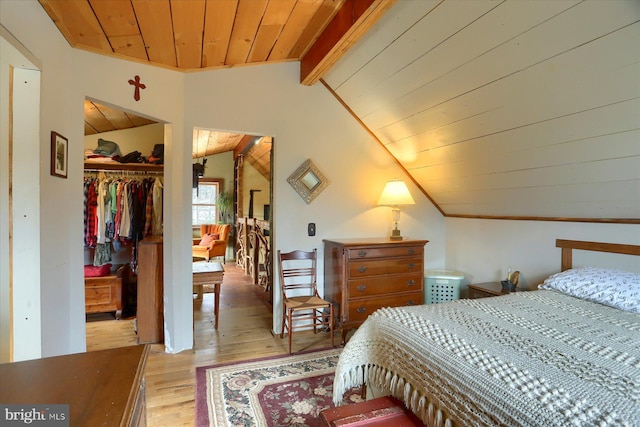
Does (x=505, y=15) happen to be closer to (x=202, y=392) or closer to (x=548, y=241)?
(x=548, y=241)

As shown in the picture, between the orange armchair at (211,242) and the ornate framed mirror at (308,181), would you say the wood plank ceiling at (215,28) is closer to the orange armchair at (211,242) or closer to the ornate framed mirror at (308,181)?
the ornate framed mirror at (308,181)

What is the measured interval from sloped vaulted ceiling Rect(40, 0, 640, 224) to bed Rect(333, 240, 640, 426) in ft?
2.65

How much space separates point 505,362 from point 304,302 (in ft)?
6.59

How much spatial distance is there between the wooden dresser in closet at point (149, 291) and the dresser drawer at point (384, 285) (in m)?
1.81

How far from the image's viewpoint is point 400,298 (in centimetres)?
310

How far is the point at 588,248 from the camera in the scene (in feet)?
8.12

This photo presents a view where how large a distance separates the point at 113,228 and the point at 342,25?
10.7 ft

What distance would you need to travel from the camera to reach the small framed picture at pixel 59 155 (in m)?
1.68

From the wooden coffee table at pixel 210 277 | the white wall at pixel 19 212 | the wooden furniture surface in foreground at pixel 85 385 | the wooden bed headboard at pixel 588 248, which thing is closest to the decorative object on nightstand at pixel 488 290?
the wooden bed headboard at pixel 588 248

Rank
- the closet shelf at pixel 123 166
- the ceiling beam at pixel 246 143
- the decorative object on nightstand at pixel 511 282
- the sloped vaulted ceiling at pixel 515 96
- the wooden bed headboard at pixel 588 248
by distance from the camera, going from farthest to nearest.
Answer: the ceiling beam at pixel 246 143 → the closet shelf at pixel 123 166 → the decorative object on nightstand at pixel 511 282 → the wooden bed headboard at pixel 588 248 → the sloped vaulted ceiling at pixel 515 96

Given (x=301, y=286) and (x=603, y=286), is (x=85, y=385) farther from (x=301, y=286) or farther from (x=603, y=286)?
(x=603, y=286)

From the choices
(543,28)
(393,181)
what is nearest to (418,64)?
(543,28)

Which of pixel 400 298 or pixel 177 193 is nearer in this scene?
pixel 177 193

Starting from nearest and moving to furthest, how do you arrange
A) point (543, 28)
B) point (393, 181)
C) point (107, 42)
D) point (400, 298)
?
point (543, 28) → point (107, 42) → point (400, 298) → point (393, 181)
